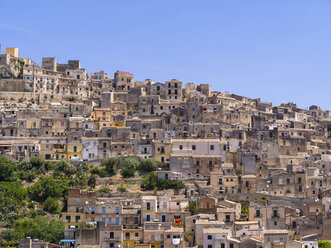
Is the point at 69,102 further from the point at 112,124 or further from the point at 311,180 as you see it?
the point at 311,180

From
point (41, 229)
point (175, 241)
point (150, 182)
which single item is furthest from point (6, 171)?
point (175, 241)

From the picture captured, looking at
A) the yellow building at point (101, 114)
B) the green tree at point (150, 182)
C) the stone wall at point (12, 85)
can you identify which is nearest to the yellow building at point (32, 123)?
the yellow building at point (101, 114)

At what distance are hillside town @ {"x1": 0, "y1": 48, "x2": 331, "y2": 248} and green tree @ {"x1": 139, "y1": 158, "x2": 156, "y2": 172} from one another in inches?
20.8

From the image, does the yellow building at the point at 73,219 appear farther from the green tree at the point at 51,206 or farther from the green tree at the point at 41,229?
the green tree at the point at 51,206

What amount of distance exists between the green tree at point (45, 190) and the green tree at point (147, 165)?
7.73 meters

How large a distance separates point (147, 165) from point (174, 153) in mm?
2902

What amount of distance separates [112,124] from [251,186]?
56.5ft

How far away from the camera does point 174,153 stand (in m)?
59.8

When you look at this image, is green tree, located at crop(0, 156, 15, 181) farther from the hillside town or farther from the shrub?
the shrub

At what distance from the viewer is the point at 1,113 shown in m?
69.4

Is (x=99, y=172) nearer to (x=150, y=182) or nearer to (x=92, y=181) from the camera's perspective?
(x=92, y=181)

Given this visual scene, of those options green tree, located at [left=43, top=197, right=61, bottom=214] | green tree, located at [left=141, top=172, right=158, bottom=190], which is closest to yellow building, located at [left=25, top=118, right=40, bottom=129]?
green tree, located at [left=43, top=197, right=61, bottom=214]

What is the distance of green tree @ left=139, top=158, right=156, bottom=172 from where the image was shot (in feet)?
192

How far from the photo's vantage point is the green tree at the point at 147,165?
58.5m
